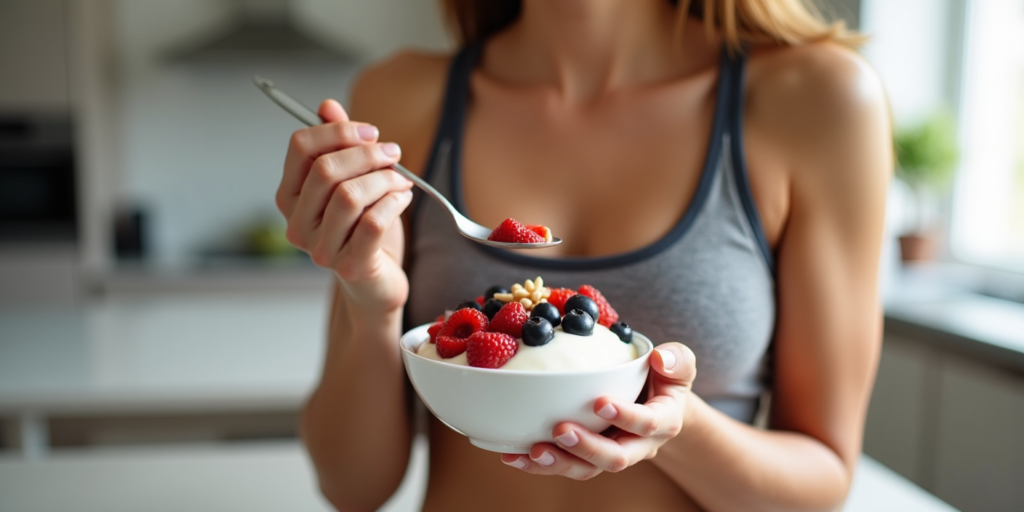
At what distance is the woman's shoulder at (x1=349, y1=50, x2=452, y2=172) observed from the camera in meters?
1.11

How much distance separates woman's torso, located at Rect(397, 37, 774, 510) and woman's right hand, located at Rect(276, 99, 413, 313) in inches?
10.6

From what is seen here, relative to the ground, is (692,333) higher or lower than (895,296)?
higher

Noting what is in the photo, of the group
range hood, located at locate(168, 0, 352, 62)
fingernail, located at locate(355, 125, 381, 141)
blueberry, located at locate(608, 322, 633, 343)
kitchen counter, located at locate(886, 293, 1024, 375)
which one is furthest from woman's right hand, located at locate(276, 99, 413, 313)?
range hood, located at locate(168, 0, 352, 62)

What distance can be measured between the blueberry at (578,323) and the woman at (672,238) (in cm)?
17

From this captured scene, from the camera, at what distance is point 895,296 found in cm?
218

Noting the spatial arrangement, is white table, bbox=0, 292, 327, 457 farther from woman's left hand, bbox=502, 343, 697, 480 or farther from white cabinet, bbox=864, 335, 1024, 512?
white cabinet, bbox=864, 335, 1024, 512

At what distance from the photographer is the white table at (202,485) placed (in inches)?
44.4

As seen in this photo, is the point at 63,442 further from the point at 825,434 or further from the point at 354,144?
the point at 825,434

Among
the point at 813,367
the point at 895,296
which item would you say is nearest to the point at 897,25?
the point at 895,296

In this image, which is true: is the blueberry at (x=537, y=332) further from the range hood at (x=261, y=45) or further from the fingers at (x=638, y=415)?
the range hood at (x=261, y=45)

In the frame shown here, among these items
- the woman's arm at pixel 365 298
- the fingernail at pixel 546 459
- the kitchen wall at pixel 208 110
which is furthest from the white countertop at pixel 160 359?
the kitchen wall at pixel 208 110

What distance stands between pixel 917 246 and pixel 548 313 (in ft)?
7.81

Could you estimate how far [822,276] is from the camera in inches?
37.1

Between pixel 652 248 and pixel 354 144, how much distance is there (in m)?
0.38
